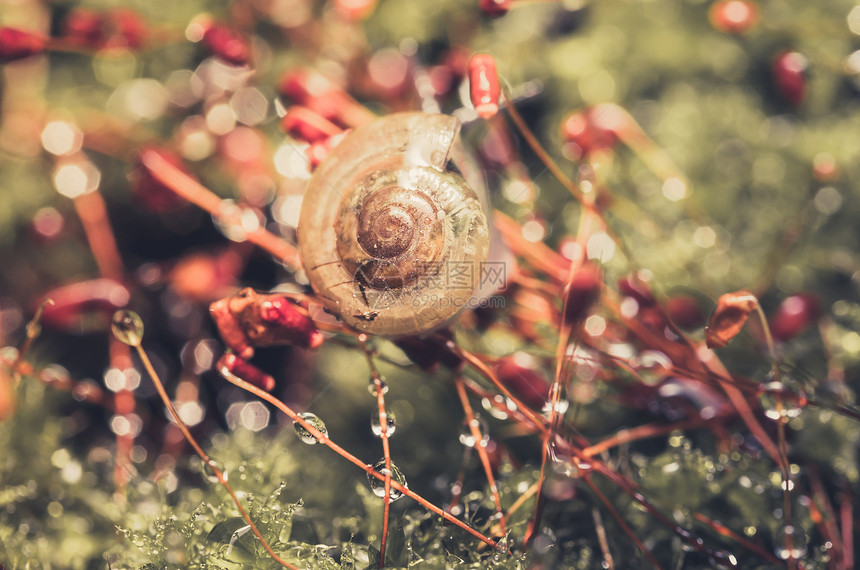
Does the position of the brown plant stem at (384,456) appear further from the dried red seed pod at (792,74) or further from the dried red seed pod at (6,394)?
→ the dried red seed pod at (792,74)

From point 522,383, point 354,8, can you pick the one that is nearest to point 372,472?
point 522,383

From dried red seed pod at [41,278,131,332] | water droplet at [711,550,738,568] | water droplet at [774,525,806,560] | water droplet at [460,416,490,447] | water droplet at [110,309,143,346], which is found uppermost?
water droplet at [110,309,143,346]

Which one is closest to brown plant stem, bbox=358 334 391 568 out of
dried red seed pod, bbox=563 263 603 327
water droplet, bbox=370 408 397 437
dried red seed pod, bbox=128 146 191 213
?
water droplet, bbox=370 408 397 437

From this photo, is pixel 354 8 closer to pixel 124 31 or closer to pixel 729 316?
pixel 124 31

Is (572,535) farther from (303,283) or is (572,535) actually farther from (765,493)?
(303,283)

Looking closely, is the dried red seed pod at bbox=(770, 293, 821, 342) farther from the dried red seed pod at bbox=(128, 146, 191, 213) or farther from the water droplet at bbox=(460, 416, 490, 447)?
the dried red seed pod at bbox=(128, 146, 191, 213)

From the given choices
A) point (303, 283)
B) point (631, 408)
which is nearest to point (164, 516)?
point (303, 283)
